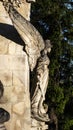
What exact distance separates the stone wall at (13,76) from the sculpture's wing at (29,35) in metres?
0.12

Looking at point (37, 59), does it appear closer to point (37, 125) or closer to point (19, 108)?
point (19, 108)

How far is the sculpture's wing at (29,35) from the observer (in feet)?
28.1

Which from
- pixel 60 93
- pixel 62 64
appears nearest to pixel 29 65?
pixel 60 93

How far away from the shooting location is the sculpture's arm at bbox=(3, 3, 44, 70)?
8570mm

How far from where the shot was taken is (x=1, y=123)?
775 centimetres

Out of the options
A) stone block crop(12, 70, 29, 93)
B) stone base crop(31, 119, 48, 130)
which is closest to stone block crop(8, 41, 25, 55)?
stone block crop(12, 70, 29, 93)

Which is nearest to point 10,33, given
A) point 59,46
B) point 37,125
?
point 37,125

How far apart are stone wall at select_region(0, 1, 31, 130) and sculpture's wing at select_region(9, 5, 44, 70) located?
0.12 m

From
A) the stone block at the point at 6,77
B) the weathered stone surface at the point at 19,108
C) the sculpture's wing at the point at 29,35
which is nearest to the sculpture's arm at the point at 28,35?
the sculpture's wing at the point at 29,35

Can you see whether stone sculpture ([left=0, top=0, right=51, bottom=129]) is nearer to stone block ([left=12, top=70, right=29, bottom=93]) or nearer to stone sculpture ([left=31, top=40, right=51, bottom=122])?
stone sculpture ([left=31, top=40, right=51, bottom=122])

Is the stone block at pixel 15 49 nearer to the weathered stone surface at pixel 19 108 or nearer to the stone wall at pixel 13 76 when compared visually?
the stone wall at pixel 13 76

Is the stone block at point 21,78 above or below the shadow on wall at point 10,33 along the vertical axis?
below

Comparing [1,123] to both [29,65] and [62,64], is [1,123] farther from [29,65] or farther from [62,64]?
[62,64]

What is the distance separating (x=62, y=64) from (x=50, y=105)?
6.38ft
